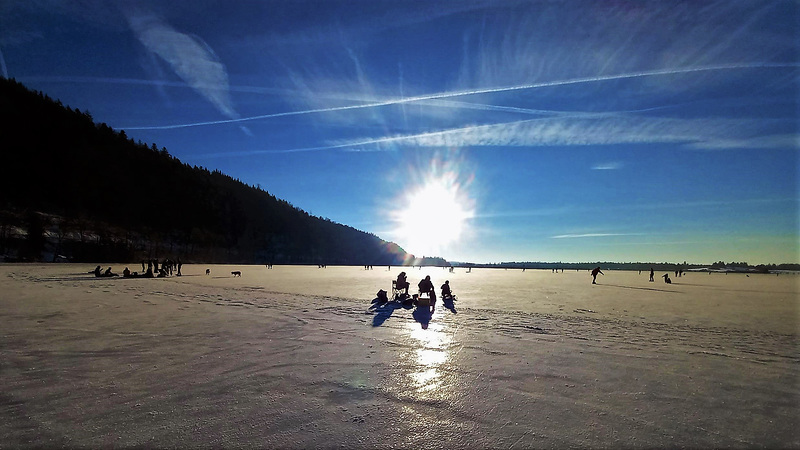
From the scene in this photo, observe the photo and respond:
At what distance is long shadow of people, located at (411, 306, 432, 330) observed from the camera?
11.9 m

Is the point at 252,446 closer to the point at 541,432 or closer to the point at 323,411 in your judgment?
the point at 323,411

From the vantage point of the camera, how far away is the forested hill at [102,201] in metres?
65.3

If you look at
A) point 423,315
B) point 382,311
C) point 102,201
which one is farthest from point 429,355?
point 102,201

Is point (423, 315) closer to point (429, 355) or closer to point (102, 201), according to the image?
point (429, 355)

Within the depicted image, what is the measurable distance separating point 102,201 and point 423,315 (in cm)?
11440

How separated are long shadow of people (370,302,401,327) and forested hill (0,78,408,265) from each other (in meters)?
67.7

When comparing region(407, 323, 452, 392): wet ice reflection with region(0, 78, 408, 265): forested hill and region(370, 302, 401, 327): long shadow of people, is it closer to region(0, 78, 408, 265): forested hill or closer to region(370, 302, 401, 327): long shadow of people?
region(370, 302, 401, 327): long shadow of people

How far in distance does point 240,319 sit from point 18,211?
3481 inches

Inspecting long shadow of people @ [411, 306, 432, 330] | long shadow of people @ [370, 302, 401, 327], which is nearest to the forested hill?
long shadow of people @ [370, 302, 401, 327]

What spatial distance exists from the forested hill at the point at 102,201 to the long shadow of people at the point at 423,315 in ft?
229

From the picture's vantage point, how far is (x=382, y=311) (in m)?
14.5

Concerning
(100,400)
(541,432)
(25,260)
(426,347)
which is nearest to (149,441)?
(100,400)

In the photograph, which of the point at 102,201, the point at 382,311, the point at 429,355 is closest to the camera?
the point at 429,355

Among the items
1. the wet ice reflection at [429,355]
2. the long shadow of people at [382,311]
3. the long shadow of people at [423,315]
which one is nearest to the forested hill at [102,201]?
the long shadow of people at [382,311]
